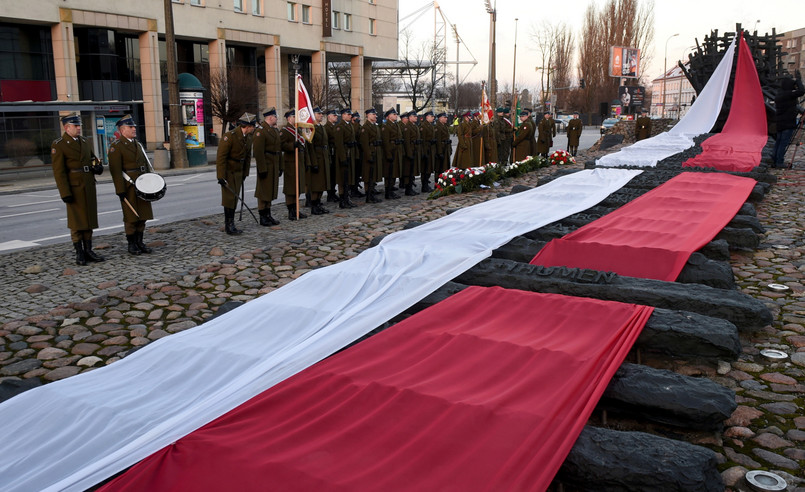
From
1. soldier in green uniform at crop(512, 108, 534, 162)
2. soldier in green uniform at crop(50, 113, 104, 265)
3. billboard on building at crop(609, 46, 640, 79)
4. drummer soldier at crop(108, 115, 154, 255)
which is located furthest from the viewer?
billboard on building at crop(609, 46, 640, 79)

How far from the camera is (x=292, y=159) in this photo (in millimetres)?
11492

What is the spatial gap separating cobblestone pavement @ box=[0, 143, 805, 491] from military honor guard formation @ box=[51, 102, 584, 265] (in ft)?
1.84

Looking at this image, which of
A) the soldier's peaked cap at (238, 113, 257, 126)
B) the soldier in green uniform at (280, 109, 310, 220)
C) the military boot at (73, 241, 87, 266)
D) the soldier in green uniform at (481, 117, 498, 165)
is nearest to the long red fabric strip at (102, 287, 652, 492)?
the military boot at (73, 241, 87, 266)

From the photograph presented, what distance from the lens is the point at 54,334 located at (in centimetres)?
568

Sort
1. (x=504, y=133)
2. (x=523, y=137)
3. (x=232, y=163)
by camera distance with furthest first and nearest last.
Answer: (x=523, y=137), (x=504, y=133), (x=232, y=163)

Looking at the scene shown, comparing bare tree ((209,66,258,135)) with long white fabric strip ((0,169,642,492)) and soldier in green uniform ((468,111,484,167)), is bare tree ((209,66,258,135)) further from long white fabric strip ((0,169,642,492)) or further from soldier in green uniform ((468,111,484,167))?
long white fabric strip ((0,169,642,492))

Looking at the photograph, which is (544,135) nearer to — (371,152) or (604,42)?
(371,152)

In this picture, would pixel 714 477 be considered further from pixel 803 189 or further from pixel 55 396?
pixel 803 189

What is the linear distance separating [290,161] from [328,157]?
101cm

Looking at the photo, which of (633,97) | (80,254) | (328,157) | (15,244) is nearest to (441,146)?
(328,157)

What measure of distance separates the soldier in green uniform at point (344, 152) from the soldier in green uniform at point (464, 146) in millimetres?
4234

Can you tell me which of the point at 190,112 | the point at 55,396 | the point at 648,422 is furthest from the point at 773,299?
the point at 190,112

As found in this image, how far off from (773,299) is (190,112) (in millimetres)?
24392

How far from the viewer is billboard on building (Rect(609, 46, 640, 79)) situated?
177 ft
